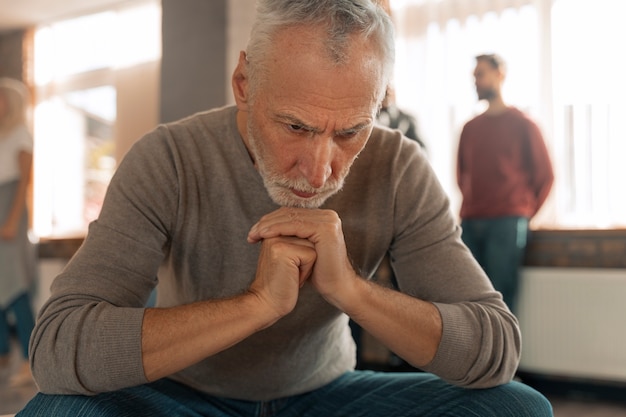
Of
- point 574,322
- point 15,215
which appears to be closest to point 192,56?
point 15,215

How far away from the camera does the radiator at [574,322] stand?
3037 mm

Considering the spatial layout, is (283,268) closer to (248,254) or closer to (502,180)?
(248,254)

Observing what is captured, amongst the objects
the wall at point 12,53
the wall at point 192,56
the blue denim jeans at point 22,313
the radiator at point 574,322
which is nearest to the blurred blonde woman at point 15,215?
the blue denim jeans at point 22,313

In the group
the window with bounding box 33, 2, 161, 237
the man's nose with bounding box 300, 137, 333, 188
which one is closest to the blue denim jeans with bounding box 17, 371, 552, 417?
the man's nose with bounding box 300, 137, 333, 188

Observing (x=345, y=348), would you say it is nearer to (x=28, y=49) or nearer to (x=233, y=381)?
(x=233, y=381)

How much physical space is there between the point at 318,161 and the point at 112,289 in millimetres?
322

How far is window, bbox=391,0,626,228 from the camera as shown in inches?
128

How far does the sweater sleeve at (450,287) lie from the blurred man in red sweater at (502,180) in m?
1.95

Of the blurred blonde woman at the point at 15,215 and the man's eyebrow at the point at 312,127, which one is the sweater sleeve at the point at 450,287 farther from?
the blurred blonde woman at the point at 15,215

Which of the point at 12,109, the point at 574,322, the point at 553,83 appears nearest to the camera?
the point at 12,109

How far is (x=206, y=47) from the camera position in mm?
3988

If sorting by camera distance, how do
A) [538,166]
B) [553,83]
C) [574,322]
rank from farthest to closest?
[553,83] → [574,322] → [538,166]

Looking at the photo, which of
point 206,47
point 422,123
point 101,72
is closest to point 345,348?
point 422,123

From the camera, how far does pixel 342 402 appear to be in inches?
43.6
